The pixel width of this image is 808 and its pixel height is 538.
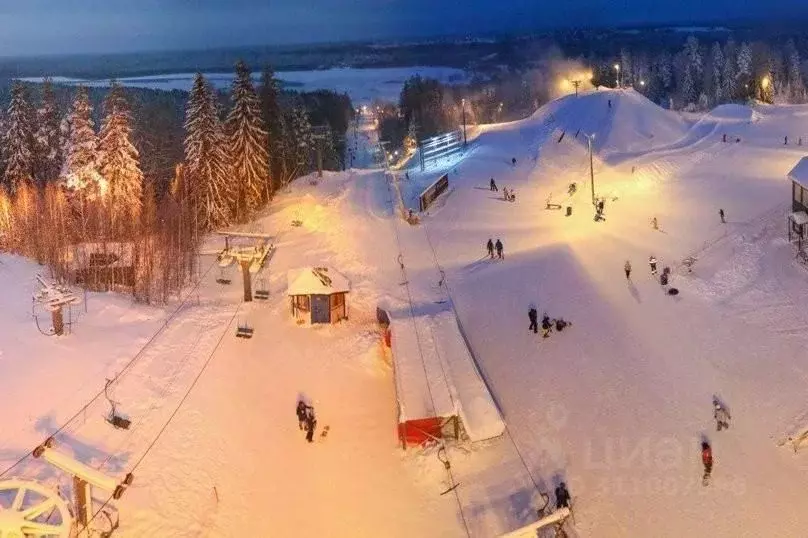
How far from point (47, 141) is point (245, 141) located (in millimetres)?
13425

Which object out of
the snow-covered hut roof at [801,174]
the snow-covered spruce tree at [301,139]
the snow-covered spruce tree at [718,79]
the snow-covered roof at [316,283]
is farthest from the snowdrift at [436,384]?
the snow-covered spruce tree at [718,79]

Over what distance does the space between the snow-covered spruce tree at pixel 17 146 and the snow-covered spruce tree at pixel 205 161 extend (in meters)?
10.2

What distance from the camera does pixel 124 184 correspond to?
42.1 m

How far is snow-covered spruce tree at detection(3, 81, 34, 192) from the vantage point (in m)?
45.1

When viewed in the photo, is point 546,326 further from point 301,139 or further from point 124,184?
point 301,139

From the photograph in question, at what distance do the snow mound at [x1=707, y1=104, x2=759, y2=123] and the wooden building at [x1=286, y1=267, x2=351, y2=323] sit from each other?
48089 mm

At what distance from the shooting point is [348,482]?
19.3 metres

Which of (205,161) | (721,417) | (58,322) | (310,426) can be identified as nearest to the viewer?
(721,417)

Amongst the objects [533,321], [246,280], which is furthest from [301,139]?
[533,321]

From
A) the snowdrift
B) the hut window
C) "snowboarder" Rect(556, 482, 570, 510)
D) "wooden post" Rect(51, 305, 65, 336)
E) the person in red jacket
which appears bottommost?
"snowboarder" Rect(556, 482, 570, 510)

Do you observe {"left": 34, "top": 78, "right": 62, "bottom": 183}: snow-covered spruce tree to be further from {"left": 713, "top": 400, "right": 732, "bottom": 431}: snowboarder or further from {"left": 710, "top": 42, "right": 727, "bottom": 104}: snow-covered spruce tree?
{"left": 710, "top": 42, "right": 727, "bottom": 104}: snow-covered spruce tree

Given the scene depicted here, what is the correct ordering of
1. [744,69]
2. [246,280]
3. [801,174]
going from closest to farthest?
[801,174] < [246,280] < [744,69]

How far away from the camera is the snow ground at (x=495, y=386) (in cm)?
1786

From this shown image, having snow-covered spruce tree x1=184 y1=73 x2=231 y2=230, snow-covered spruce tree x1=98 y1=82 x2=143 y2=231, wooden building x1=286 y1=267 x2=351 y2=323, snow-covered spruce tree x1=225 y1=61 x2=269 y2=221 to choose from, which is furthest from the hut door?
snow-covered spruce tree x1=225 y1=61 x2=269 y2=221
